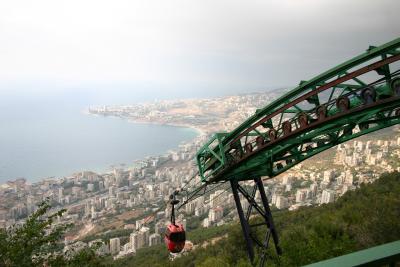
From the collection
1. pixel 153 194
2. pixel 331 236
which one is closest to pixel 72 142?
pixel 153 194

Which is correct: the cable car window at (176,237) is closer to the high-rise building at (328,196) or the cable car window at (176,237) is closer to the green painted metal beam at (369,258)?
the green painted metal beam at (369,258)

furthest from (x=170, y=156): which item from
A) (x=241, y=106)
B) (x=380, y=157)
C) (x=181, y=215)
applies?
(x=241, y=106)

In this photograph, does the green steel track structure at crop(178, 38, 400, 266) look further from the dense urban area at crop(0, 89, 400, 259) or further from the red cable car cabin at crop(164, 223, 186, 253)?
the dense urban area at crop(0, 89, 400, 259)

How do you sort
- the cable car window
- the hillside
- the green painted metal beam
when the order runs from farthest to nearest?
the hillside
the cable car window
the green painted metal beam

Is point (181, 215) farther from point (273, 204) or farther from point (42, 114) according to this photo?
point (42, 114)

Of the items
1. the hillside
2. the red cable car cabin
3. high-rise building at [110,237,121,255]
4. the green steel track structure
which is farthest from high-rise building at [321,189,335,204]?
the red cable car cabin

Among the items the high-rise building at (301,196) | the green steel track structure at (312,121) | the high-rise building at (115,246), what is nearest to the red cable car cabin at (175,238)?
the green steel track structure at (312,121)
